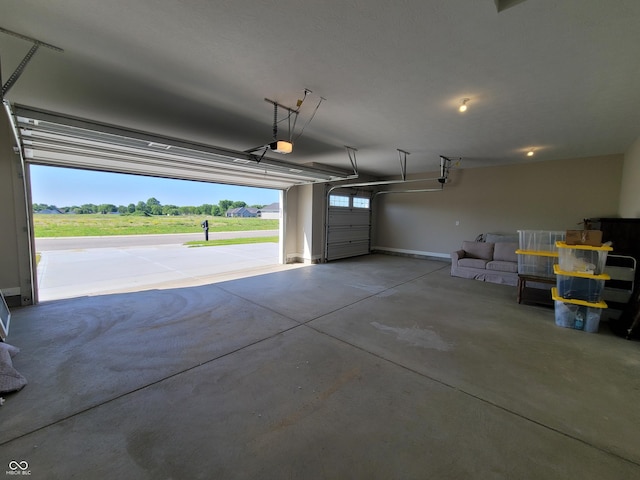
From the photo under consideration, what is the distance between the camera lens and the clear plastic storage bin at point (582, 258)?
311cm

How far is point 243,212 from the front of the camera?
3064 cm

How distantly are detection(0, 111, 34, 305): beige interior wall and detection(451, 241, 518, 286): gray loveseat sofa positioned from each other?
829cm

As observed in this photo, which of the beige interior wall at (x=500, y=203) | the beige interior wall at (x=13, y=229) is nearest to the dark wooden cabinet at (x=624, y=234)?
the beige interior wall at (x=500, y=203)

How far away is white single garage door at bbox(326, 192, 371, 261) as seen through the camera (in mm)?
7941

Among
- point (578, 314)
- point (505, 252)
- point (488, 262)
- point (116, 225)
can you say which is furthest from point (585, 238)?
point (116, 225)

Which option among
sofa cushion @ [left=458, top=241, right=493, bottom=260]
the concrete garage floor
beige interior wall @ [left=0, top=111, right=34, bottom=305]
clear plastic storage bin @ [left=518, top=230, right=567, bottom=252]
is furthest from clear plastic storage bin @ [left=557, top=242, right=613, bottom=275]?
beige interior wall @ [left=0, top=111, right=34, bottom=305]

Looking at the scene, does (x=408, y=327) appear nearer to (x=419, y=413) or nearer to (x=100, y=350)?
(x=419, y=413)

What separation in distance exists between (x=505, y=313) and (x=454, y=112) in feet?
10.1

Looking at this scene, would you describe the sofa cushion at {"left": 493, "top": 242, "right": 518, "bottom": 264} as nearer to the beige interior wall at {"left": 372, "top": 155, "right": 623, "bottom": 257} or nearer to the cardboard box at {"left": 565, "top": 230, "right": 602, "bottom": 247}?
the beige interior wall at {"left": 372, "top": 155, "right": 623, "bottom": 257}

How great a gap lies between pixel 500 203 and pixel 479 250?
164 cm

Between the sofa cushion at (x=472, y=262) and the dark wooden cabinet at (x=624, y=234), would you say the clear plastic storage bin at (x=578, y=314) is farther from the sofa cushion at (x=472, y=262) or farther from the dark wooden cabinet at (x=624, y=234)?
the sofa cushion at (x=472, y=262)

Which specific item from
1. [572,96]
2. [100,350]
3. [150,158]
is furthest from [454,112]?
[100,350]

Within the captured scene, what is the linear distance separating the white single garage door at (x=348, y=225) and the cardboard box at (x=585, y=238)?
5444 mm

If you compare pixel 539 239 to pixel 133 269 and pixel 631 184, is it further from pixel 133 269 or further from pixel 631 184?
pixel 133 269
